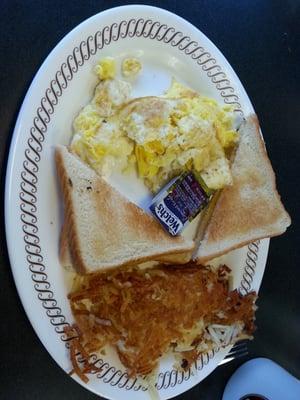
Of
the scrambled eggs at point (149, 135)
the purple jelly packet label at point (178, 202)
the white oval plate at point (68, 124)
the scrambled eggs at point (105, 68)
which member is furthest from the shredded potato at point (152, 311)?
the scrambled eggs at point (105, 68)

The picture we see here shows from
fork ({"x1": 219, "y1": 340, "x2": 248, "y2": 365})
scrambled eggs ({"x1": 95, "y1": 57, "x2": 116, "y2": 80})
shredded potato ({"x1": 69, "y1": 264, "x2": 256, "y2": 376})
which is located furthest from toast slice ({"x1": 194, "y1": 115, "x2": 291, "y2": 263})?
scrambled eggs ({"x1": 95, "y1": 57, "x2": 116, "y2": 80})

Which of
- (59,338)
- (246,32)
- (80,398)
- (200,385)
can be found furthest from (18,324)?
(246,32)

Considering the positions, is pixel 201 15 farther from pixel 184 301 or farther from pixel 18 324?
pixel 18 324

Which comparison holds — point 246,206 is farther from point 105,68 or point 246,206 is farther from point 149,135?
point 105,68

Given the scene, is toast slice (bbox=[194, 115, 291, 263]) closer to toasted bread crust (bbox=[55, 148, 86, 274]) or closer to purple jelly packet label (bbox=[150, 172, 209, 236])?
purple jelly packet label (bbox=[150, 172, 209, 236])

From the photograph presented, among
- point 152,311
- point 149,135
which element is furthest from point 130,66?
point 152,311
